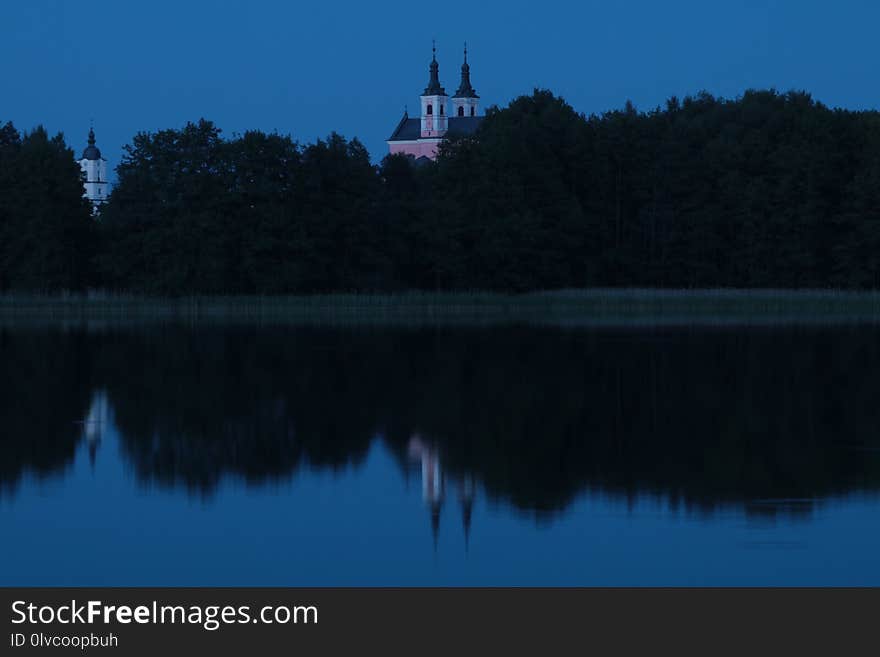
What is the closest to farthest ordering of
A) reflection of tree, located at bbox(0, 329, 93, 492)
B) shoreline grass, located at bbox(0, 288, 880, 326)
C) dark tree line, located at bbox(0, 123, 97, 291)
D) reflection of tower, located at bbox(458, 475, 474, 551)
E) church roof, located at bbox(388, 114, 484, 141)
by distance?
reflection of tower, located at bbox(458, 475, 474, 551) < reflection of tree, located at bbox(0, 329, 93, 492) < shoreline grass, located at bbox(0, 288, 880, 326) < dark tree line, located at bbox(0, 123, 97, 291) < church roof, located at bbox(388, 114, 484, 141)

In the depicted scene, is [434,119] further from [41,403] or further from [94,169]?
[41,403]

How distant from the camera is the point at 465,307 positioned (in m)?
65.8

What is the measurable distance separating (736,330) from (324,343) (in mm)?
14716

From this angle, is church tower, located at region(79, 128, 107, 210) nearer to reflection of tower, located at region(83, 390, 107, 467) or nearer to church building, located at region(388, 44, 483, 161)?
church building, located at region(388, 44, 483, 161)

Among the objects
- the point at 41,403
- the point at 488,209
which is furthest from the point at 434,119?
the point at 41,403

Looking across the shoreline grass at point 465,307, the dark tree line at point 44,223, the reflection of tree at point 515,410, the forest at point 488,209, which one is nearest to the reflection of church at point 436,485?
the reflection of tree at point 515,410

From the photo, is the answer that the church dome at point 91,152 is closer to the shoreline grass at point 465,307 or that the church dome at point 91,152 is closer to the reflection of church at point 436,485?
the shoreline grass at point 465,307

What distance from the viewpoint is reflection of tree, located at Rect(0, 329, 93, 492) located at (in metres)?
17.7

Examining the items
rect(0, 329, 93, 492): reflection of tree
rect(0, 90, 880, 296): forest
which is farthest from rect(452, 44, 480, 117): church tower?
rect(0, 329, 93, 492): reflection of tree

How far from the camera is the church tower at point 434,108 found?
16925cm

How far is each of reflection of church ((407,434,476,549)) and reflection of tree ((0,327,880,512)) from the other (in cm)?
20

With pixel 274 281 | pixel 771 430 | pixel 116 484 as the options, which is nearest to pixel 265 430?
pixel 116 484

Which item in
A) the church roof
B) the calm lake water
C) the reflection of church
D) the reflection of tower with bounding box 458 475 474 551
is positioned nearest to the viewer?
the calm lake water

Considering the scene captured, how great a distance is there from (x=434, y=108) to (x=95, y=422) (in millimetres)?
155142
